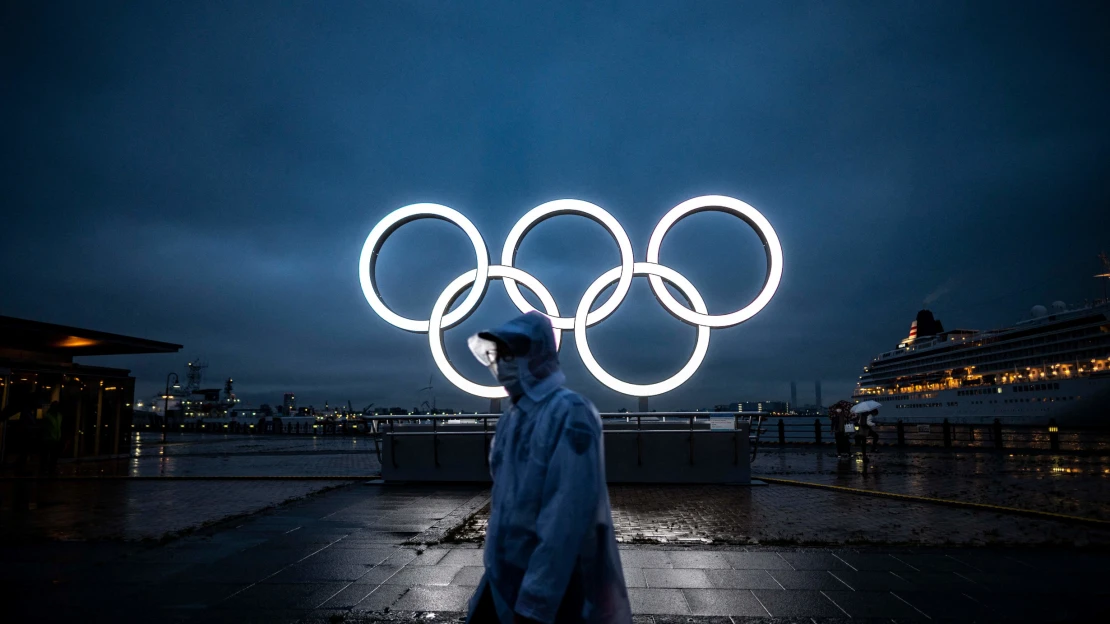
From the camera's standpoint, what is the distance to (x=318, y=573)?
6.09m

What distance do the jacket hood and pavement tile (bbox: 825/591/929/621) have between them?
3624 millimetres

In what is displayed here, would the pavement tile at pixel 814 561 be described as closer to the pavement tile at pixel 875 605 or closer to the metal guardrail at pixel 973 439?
the pavement tile at pixel 875 605

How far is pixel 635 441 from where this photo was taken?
13086 millimetres

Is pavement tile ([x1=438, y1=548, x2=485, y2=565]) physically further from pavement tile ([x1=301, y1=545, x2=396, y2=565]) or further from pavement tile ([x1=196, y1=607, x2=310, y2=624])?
pavement tile ([x1=196, y1=607, x2=310, y2=624])

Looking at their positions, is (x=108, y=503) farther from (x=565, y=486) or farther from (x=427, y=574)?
(x=565, y=486)

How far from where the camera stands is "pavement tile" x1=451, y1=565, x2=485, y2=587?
572 cm

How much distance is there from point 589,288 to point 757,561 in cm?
755

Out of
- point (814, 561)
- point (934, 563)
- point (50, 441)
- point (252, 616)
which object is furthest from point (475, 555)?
point (50, 441)

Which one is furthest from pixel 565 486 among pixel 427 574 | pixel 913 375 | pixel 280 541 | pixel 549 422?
pixel 913 375

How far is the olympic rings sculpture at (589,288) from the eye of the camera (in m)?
12.6

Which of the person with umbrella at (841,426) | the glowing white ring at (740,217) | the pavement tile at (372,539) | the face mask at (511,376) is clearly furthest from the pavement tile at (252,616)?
the person with umbrella at (841,426)

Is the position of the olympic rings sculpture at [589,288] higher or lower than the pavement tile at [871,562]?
higher

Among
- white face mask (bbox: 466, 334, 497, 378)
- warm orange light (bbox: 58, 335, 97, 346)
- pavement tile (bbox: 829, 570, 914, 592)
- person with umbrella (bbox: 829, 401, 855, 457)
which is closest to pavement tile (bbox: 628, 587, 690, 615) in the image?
pavement tile (bbox: 829, 570, 914, 592)

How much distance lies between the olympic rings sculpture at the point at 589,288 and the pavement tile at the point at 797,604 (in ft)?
Answer: 23.1
